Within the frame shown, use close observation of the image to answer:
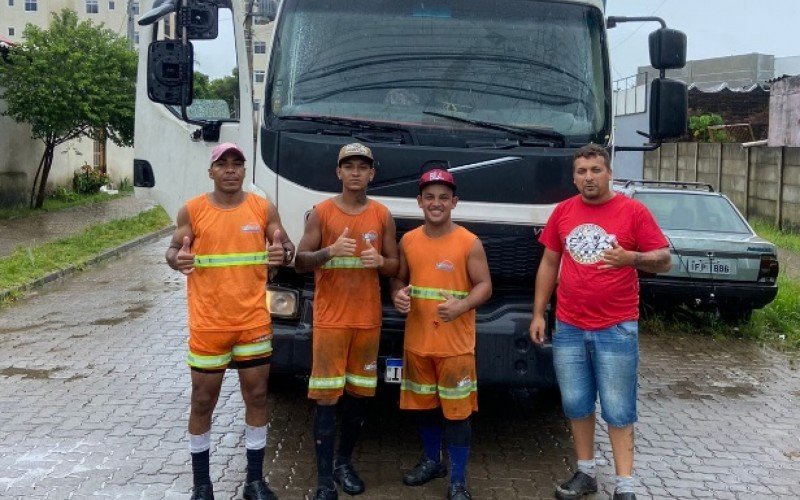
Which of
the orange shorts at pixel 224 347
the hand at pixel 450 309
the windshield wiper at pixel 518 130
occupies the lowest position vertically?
the orange shorts at pixel 224 347

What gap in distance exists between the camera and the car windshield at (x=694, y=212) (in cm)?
1070

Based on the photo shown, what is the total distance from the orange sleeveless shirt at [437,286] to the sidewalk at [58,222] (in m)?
10.3

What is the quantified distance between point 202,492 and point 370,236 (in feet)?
4.94

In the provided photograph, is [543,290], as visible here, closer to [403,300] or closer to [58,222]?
[403,300]

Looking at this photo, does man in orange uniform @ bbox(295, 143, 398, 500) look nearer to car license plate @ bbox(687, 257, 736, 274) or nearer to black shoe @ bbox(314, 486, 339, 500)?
black shoe @ bbox(314, 486, 339, 500)

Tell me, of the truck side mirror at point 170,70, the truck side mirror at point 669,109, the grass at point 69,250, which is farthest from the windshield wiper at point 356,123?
the grass at point 69,250

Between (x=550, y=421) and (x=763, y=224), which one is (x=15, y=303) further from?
(x=763, y=224)

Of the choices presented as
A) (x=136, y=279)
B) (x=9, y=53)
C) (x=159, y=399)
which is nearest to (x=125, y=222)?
(x=9, y=53)

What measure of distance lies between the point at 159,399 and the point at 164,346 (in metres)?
1.92

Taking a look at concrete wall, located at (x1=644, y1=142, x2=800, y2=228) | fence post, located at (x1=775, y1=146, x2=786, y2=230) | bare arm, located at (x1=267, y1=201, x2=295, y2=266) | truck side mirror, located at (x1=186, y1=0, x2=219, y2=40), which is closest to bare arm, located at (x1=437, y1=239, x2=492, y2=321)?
bare arm, located at (x1=267, y1=201, x2=295, y2=266)

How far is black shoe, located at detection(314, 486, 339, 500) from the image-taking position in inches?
195

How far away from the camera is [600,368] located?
196 inches

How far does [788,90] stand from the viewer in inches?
940

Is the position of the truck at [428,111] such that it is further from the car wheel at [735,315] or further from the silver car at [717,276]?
the car wheel at [735,315]
